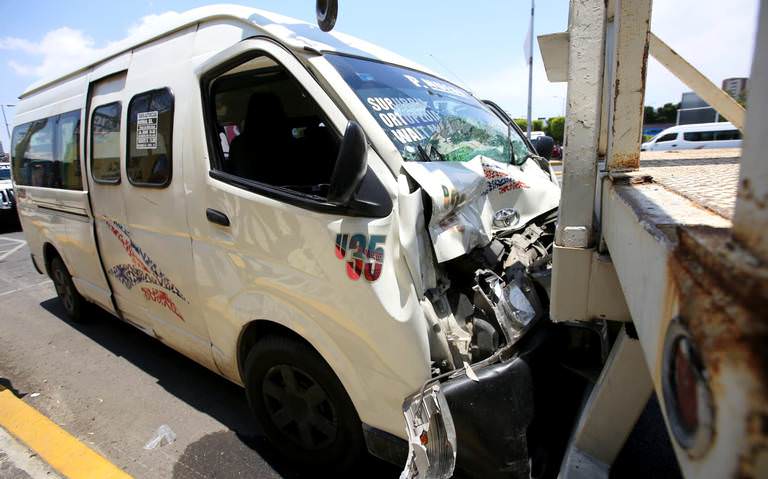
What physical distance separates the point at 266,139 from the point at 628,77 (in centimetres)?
216

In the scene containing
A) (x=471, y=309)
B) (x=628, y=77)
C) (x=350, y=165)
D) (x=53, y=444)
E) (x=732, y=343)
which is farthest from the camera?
(x=53, y=444)

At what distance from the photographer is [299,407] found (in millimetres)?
2229

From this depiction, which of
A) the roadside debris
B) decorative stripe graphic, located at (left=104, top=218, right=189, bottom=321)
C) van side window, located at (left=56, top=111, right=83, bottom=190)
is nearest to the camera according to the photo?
the roadside debris

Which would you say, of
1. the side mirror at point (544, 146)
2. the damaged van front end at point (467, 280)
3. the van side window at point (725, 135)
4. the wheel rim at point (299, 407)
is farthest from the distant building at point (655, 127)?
the wheel rim at point (299, 407)

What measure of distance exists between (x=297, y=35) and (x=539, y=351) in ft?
6.11

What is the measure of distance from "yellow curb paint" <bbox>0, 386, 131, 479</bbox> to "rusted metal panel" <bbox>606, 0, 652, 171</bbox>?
2.88m

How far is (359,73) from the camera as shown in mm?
2223

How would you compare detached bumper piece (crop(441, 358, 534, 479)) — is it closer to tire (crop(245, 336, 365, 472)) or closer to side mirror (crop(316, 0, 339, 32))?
tire (crop(245, 336, 365, 472))

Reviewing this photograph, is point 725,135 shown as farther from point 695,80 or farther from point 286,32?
point 286,32

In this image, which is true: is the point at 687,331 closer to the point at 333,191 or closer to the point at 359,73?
the point at 333,191

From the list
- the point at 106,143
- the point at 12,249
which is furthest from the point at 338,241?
the point at 12,249

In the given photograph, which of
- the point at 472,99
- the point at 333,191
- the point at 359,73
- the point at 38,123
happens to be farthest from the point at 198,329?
the point at 38,123

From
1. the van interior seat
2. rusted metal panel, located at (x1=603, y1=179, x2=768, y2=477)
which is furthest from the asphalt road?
rusted metal panel, located at (x1=603, y1=179, x2=768, y2=477)

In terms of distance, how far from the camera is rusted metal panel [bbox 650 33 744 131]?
1844 millimetres
